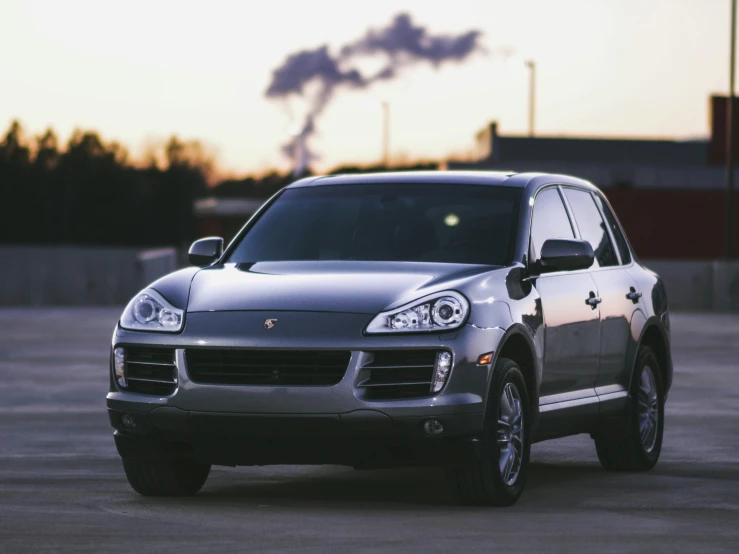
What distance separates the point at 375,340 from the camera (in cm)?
811

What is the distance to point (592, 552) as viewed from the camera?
285 inches

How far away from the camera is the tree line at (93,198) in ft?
448

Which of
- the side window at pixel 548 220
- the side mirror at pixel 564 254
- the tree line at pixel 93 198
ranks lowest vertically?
the tree line at pixel 93 198

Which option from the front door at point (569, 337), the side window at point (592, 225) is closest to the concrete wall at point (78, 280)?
the side window at point (592, 225)

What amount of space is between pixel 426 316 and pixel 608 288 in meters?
2.45

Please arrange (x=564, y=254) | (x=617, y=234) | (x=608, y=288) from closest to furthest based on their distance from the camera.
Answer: (x=564, y=254) < (x=608, y=288) < (x=617, y=234)

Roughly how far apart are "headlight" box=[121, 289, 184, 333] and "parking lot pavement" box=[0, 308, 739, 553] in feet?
2.95

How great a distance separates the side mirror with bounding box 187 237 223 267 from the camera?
976 cm

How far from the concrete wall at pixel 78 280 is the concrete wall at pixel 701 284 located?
11186 mm

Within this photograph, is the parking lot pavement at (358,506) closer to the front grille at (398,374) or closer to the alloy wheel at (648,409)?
the alloy wheel at (648,409)

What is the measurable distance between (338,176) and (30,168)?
134053mm

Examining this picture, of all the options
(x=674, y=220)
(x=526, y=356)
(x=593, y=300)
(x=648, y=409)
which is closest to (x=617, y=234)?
(x=648, y=409)

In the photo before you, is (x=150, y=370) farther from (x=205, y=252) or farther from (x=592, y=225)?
(x=592, y=225)

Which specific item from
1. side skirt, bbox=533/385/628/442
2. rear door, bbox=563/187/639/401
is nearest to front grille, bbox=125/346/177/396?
side skirt, bbox=533/385/628/442
